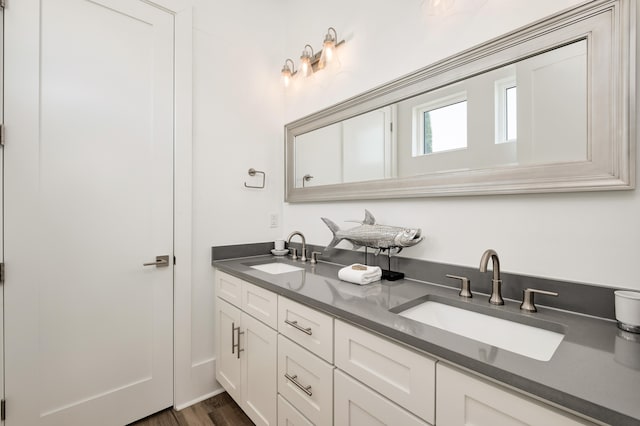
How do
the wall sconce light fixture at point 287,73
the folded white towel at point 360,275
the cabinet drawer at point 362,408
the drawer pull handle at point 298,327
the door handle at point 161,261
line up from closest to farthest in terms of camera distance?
the cabinet drawer at point 362,408 < the drawer pull handle at point 298,327 < the folded white towel at point 360,275 < the door handle at point 161,261 < the wall sconce light fixture at point 287,73

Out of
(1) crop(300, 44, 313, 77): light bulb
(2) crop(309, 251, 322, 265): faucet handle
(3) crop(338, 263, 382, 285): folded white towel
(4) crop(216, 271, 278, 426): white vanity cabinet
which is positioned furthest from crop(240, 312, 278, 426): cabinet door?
(1) crop(300, 44, 313, 77): light bulb

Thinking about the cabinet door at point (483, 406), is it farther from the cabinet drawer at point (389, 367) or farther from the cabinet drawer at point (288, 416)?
the cabinet drawer at point (288, 416)

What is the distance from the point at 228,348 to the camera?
5.74 ft

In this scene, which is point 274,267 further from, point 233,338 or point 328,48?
point 328,48

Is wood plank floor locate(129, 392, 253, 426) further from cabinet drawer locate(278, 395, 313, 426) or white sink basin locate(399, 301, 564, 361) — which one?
white sink basin locate(399, 301, 564, 361)

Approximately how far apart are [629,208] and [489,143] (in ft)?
1.54

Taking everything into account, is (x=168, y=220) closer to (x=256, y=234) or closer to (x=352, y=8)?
(x=256, y=234)

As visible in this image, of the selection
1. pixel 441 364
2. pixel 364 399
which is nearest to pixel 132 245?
pixel 364 399

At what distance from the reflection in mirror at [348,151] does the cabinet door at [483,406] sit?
1.01 metres

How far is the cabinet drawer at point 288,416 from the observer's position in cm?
118

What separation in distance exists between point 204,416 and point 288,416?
0.78 meters

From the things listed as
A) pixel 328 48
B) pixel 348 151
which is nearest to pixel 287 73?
pixel 328 48

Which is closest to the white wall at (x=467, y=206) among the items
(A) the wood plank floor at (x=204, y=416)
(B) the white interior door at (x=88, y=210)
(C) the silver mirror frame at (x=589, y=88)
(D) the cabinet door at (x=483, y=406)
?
(C) the silver mirror frame at (x=589, y=88)

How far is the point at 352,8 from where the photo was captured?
5.66ft
